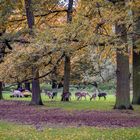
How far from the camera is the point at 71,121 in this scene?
18500 mm

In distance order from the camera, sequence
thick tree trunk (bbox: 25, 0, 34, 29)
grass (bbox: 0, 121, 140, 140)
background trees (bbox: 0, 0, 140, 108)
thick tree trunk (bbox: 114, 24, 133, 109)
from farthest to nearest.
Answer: thick tree trunk (bbox: 25, 0, 34, 29) < thick tree trunk (bbox: 114, 24, 133, 109) < background trees (bbox: 0, 0, 140, 108) < grass (bbox: 0, 121, 140, 140)

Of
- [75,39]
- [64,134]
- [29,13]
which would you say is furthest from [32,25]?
[64,134]

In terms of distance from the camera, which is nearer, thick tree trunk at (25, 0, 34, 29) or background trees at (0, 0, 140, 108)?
background trees at (0, 0, 140, 108)

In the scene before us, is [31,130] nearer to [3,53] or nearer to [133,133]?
[133,133]

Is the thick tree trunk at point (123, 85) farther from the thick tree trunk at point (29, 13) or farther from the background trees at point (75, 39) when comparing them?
the thick tree trunk at point (29, 13)

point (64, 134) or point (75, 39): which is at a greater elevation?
point (75, 39)

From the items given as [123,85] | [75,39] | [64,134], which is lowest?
[64,134]

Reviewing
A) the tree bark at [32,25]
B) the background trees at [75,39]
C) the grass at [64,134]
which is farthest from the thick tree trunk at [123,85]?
the grass at [64,134]

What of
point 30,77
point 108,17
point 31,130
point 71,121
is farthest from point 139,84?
point 31,130

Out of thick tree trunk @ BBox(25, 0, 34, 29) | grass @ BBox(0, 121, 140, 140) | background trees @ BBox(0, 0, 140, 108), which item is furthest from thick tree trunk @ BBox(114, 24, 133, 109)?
grass @ BBox(0, 121, 140, 140)

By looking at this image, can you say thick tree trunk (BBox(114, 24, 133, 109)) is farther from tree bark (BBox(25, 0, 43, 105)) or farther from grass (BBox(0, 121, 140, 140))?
grass (BBox(0, 121, 140, 140))

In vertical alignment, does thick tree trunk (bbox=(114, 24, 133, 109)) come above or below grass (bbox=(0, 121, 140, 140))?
above

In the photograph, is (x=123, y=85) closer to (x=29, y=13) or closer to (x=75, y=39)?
(x=75, y=39)

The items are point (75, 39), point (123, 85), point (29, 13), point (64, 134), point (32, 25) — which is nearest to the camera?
point (64, 134)
